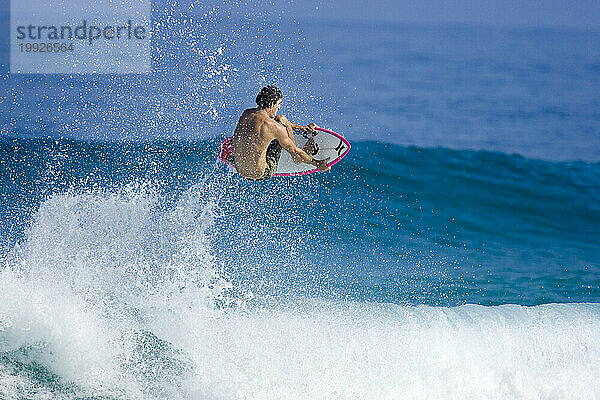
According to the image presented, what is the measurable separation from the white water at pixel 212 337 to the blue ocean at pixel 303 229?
2 centimetres

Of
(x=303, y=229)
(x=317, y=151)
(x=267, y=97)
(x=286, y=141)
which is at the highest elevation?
(x=267, y=97)

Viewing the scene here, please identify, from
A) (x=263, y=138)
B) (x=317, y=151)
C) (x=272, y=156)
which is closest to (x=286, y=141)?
(x=263, y=138)

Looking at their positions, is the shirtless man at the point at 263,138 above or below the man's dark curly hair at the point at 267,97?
below

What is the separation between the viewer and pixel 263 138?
178 inches

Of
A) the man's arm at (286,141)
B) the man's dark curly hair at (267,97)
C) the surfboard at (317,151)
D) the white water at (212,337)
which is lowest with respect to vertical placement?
the white water at (212,337)

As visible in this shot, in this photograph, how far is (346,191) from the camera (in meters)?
11.0

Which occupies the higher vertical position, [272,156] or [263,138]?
[263,138]

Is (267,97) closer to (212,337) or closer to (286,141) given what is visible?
(286,141)

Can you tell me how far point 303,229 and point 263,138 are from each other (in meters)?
5.59

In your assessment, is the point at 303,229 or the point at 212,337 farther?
the point at 303,229

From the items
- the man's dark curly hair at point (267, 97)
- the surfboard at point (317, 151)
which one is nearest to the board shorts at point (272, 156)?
the man's dark curly hair at point (267, 97)

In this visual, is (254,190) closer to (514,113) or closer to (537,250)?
(537,250)

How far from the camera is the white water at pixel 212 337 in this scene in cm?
470

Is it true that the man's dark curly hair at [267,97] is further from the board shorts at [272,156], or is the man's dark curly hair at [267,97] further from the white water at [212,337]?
the white water at [212,337]
